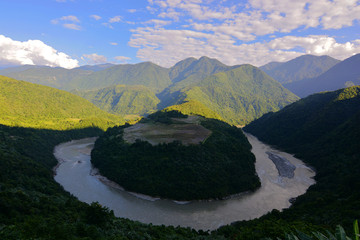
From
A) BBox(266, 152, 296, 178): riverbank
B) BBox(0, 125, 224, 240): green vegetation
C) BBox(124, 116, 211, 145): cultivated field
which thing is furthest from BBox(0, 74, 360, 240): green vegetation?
BBox(266, 152, 296, 178): riverbank

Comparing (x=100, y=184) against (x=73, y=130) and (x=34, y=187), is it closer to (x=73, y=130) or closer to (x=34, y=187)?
(x=34, y=187)

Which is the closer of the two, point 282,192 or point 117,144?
point 282,192

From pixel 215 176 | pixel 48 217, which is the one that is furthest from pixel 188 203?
pixel 48 217

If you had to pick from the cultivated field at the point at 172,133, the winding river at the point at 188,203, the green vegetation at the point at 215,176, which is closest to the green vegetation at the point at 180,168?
the winding river at the point at 188,203

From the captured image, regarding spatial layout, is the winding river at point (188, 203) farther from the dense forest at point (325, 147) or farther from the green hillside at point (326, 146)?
the green hillside at point (326, 146)

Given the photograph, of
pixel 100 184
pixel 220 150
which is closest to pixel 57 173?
pixel 100 184

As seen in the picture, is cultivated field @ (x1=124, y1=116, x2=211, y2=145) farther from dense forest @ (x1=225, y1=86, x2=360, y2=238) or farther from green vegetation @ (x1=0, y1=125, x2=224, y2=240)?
dense forest @ (x1=225, y1=86, x2=360, y2=238)
